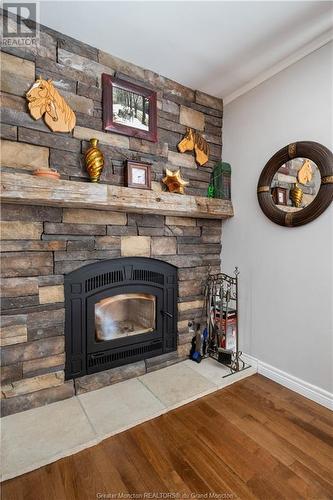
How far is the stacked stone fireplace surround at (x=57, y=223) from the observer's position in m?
1.61

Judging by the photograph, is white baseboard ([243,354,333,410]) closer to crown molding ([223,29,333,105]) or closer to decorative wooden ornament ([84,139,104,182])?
decorative wooden ornament ([84,139,104,182])

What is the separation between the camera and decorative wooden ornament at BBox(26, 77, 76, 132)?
1.63 metres

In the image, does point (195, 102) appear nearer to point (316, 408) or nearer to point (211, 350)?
point (211, 350)

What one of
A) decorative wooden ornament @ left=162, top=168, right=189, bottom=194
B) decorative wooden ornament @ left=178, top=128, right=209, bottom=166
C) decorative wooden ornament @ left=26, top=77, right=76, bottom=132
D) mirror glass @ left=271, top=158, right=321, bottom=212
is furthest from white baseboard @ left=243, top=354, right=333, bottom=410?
decorative wooden ornament @ left=26, top=77, right=76, bottom=132

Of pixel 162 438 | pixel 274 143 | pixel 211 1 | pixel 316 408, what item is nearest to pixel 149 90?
pixel 211 1

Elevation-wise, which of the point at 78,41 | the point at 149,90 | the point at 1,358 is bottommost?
the point at 1,358

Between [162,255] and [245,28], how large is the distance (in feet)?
5.52

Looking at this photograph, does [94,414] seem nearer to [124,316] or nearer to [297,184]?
[124,316]

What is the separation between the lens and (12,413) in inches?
64.0

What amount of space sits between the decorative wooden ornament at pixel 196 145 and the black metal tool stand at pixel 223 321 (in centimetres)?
108

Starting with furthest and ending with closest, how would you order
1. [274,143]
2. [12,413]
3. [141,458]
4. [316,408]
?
[274,143] → [316,408] → [12,413] → [141,458]

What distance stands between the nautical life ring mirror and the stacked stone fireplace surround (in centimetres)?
82

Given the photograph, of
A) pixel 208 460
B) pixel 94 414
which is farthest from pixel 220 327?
pixel 94 414

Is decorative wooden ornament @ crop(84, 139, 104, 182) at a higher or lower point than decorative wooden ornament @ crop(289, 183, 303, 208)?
higher
